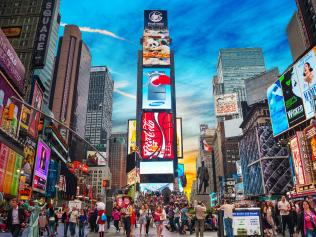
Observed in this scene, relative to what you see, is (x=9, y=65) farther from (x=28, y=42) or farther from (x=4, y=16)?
(x=4, y=16)

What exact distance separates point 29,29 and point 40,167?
119 feet

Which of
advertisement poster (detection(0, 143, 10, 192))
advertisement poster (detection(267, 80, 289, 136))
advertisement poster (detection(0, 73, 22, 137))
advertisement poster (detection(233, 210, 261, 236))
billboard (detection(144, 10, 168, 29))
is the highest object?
billboard (detection(144, 10, 168, 29))

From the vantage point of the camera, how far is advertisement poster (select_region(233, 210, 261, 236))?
12453 millimetres

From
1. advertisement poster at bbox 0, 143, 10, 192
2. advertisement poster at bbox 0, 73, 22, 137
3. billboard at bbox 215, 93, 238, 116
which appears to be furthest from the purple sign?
billboard at bbox 215, 93, 238, 116

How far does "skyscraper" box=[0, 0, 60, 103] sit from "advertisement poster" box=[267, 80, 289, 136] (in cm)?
4834

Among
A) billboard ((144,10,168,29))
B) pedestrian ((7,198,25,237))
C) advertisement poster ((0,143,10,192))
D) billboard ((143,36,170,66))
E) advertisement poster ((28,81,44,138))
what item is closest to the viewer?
pedestrian ((7,198,25,237))

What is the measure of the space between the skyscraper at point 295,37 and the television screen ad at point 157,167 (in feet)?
201

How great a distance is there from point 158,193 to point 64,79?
109m

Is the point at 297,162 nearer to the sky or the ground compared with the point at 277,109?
nearer to the ground

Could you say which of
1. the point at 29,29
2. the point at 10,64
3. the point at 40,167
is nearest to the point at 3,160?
the point at 10,64

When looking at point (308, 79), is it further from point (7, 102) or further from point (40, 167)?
point (40, 167)

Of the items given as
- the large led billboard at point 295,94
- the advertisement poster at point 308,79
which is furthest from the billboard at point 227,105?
the advertisement poster at point 308,79

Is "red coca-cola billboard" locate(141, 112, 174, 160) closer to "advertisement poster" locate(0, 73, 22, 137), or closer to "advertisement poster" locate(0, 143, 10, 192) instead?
"advertisement poster" locate(0, 73, 22, 137)

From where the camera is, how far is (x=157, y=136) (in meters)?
105
